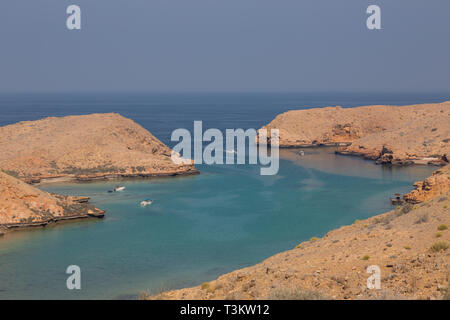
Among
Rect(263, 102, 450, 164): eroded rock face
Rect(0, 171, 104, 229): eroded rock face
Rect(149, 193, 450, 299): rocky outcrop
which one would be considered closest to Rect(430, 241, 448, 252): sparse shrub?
Rect(149, 193, 450, 299): rocky outcrop

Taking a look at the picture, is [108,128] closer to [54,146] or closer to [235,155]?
[54,146]

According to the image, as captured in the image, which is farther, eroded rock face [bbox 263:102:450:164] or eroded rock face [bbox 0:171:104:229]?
eroded rock face [bbox 263:102:450:164]

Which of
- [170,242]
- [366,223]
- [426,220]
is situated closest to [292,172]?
[170,242]

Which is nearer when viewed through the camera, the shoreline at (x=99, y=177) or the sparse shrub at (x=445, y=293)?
the sparse shrub at (x=445, y=293)

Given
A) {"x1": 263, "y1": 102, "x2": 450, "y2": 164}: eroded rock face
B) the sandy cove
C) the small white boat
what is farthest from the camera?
{"x1": 263, "y1": 102, "x2": 450, "y2": 164}: eroded rock face

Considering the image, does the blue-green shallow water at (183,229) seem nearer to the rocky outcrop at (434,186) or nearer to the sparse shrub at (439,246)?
the rocky outcrop at (434,186)

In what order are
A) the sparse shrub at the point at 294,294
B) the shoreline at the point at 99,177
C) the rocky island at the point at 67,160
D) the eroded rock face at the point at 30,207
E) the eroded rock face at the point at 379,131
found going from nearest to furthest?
the sparse shrub at the point at 294,294, the eroded rock face at the point at 30,207, the rocky island at the point at 67,160, the shoreline at the point at 99,177, the eroded rock face at the point at 379,131

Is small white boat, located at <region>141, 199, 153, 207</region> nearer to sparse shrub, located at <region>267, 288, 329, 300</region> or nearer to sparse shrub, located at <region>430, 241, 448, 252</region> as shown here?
sparse shrub, located at <region>430, 241, 448, 252</region>

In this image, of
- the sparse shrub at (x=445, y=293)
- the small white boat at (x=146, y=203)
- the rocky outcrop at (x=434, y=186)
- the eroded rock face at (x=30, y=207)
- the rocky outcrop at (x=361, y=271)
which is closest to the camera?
Answer: the sparse shrub at (x=445, y=293)

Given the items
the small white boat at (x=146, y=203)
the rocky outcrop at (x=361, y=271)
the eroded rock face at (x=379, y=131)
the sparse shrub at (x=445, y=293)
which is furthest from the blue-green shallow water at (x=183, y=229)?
the sparse shrub at (x=445, y=293)
